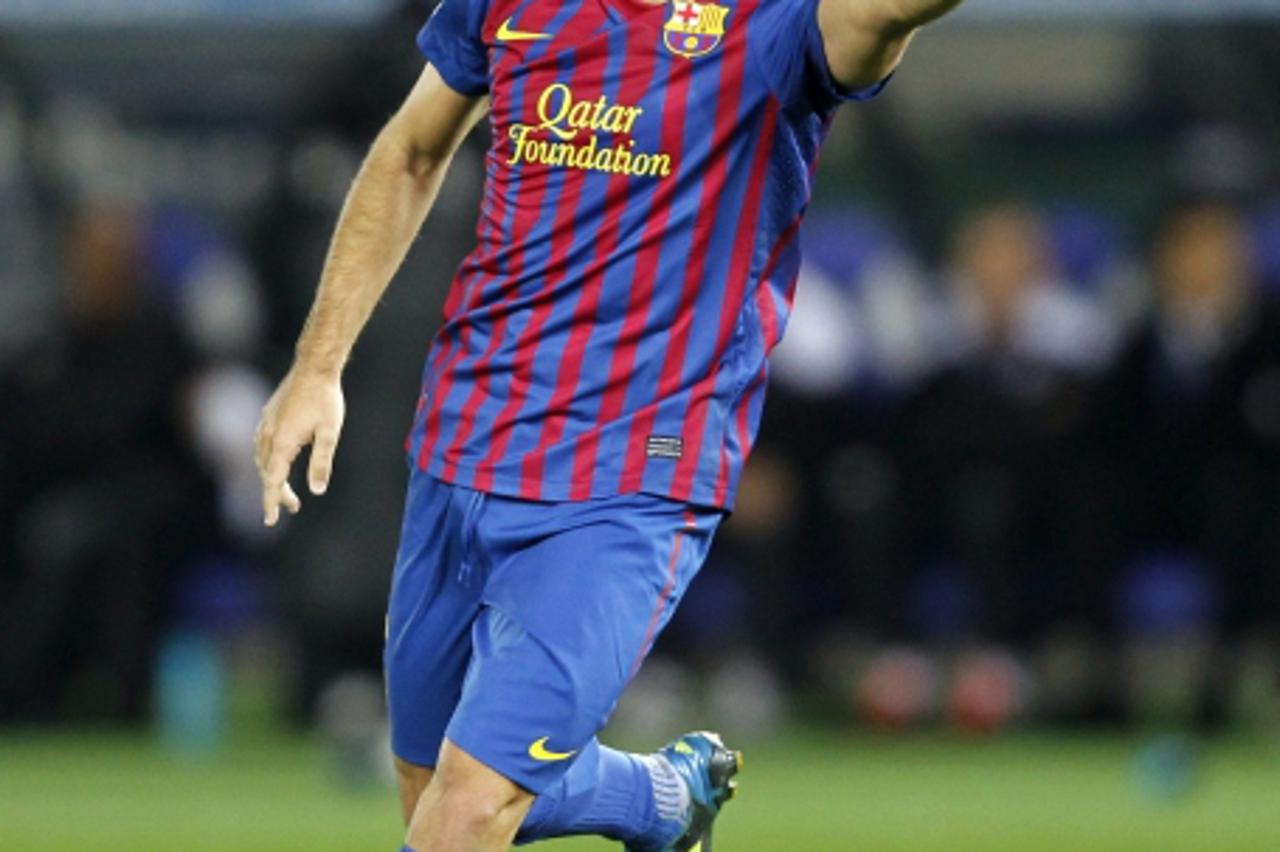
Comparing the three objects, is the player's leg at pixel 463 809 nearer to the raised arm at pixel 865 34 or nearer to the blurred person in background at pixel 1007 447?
the raised arm at pixel 865 34

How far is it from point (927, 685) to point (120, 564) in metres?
3.34

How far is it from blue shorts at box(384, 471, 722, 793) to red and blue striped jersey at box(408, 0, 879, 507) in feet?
0.23

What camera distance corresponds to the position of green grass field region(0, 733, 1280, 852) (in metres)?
8.79

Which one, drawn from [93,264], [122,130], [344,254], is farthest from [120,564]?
[344,254]

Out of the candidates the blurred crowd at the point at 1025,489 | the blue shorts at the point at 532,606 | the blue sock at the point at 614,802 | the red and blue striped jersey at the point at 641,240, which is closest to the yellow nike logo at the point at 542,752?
the blue shorts at the point at 532,606

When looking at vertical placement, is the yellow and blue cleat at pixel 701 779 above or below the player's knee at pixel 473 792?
below

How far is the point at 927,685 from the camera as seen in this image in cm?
1196

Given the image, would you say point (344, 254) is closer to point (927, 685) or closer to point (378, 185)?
point (378, 185)

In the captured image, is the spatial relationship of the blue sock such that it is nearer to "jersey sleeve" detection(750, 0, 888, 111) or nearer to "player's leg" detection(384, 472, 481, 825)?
"player's leg" detection(384, 472, 481, 825)

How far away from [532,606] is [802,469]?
6.85m

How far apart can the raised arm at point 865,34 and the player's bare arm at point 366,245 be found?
0.88m

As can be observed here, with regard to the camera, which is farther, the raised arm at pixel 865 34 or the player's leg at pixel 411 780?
the player's leg at pixel 411 780

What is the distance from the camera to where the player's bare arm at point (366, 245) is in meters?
5.56

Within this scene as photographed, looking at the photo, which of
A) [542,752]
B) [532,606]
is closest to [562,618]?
[532,606]
